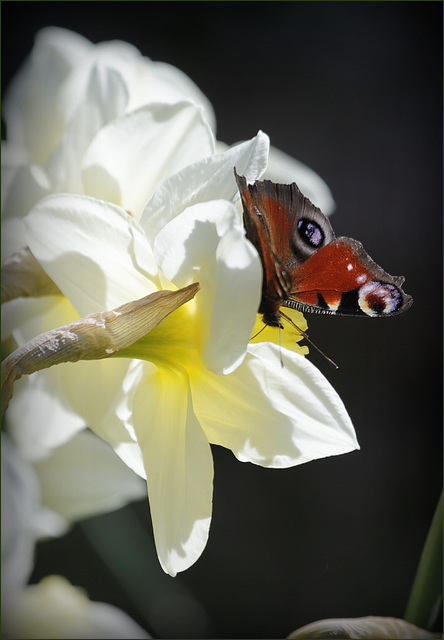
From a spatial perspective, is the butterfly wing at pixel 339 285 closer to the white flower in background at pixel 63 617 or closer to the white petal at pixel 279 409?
the white petal at pixel 279 409

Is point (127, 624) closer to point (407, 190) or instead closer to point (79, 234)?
point (79, 234)

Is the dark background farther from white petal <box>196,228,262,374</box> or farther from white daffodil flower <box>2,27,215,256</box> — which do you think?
white petal <box>196,228,262,374</box>

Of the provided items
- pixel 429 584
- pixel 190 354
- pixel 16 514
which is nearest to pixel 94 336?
pixel 190 354

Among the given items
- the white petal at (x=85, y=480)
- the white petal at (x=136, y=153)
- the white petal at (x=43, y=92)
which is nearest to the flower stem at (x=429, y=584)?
the white petal at (x=85, y=480)


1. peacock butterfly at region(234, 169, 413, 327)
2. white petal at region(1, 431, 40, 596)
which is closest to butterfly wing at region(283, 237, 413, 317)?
peacock butterfly at region(234, 169, 413, 327)

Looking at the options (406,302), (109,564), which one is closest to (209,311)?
(406,302)

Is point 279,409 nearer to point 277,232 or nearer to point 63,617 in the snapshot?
point 277,232

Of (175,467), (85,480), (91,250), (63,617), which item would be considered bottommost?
(63,617)
